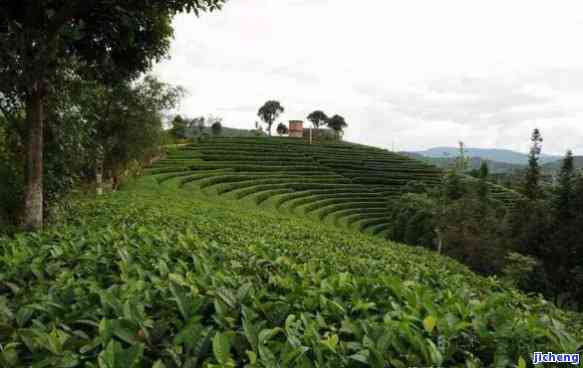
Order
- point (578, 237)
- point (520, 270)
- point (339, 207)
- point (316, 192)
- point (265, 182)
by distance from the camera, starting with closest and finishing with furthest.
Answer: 1. point (520, 270)
2. point (578, 237)
3. point (339, 207)
4. point (265, 182)
5. point (316, 192)

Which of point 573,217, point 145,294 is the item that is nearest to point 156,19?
point 145,294

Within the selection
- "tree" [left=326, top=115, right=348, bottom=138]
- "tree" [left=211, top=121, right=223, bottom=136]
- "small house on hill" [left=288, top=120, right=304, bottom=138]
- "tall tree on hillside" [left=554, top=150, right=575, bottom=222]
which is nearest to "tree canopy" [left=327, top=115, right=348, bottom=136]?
"tree" [left=326, top=115, right=348, bottom=138]

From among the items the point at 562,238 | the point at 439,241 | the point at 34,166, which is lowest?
the point at 439,241

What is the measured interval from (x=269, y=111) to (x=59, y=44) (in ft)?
309

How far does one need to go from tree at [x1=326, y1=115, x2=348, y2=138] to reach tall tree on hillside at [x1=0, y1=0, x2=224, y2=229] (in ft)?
297

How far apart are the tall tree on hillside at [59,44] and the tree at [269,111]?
3639 inches

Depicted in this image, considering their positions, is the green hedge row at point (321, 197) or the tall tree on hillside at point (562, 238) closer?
the tall tree on hillside at point (562, 238)

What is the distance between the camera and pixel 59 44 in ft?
20.8

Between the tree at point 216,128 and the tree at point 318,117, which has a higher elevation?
the tree at point 318,117

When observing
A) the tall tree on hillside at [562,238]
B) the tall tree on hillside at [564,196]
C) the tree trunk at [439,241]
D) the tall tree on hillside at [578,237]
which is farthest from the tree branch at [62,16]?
the tall tree on hillside at [564,196]

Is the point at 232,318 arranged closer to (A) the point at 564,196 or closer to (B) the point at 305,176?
(A) the point at 564,196

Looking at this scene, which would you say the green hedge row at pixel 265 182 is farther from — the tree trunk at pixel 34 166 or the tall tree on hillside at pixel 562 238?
the tree trunk at pixel 34 166

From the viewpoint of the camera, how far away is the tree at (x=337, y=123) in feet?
319

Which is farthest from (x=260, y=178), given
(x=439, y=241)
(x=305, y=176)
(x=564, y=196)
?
(x=564, y=196)
